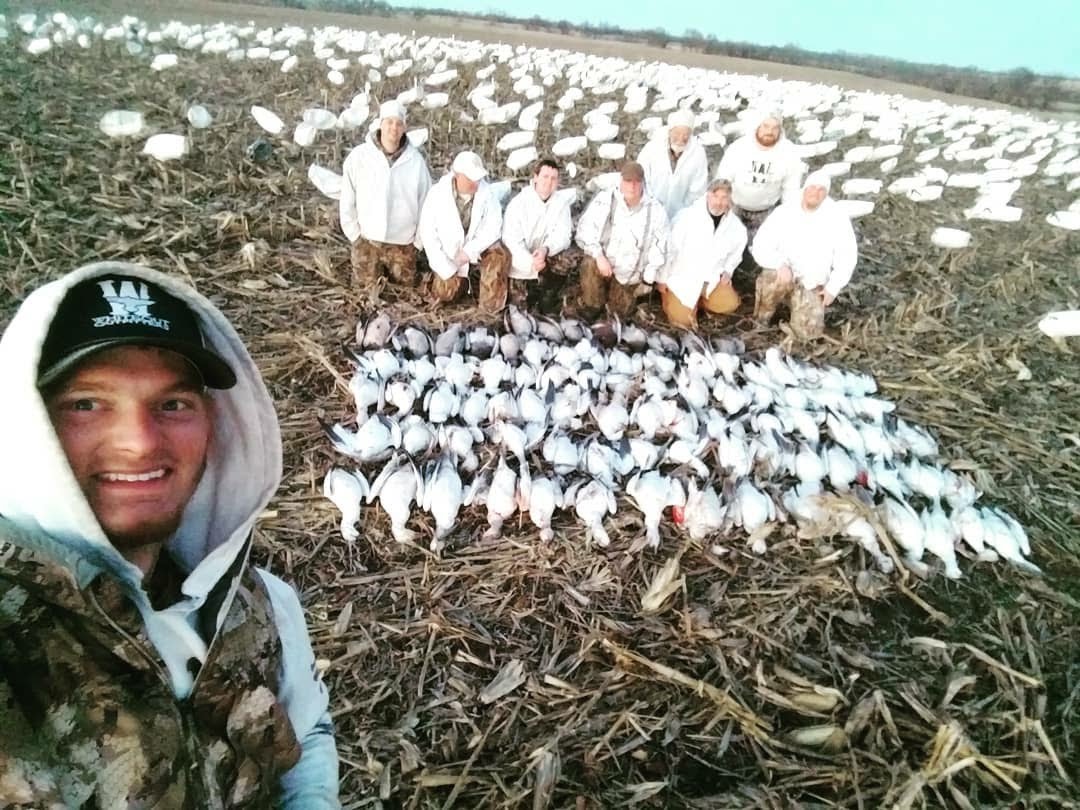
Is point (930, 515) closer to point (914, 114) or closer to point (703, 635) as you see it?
point (703, 635)

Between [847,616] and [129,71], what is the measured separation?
12.7m

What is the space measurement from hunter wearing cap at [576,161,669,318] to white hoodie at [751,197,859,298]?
2.95ft

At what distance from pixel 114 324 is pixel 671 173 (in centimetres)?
544

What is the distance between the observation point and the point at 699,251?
5.13 meters

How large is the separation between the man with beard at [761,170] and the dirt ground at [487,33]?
18.7m

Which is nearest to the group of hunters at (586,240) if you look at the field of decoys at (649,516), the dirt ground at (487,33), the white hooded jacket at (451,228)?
the white hooded jacket at (451,228)

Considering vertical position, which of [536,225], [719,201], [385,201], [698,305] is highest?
[719,201]

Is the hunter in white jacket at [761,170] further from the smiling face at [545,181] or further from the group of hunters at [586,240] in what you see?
the smiling face at [545,181]

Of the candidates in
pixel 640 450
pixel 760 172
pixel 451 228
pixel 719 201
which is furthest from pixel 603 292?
pixel 640 450

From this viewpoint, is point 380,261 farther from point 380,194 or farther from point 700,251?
point 700,251

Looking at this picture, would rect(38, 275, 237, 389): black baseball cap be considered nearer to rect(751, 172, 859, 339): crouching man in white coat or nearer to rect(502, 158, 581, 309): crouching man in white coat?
rect(502, 158, 581, 309): crouching man in white coat

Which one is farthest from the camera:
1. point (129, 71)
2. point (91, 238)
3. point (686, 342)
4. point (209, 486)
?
point (129, 71)

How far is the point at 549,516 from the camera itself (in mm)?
3279

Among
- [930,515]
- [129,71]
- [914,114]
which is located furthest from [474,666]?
[914,114]
